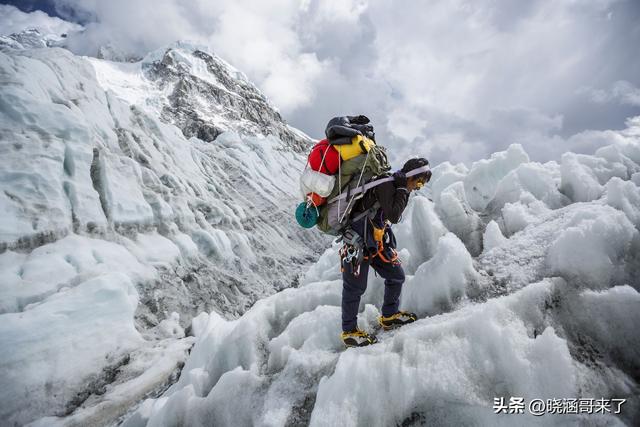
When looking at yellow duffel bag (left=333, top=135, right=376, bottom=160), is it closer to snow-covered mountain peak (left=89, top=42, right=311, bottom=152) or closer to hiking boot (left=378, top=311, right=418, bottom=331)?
hiking boot (left=378, top=311, right=418, bottom=331)

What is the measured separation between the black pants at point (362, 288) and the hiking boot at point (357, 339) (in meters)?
0.07

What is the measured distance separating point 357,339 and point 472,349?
1.08 m

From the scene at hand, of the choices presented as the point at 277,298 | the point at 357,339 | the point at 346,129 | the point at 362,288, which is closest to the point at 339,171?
the point at 346,129

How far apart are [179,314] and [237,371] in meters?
13.3

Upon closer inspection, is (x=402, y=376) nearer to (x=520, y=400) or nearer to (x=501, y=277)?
(x=520, y=400)

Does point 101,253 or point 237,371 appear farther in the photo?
point 101,253

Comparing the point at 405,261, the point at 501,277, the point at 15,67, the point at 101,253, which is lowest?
the point at 501,277

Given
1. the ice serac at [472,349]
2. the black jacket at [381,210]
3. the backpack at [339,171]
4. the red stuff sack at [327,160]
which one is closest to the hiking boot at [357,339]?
the ice serac at [472,349]

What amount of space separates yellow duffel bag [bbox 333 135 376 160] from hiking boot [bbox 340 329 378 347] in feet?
5.67

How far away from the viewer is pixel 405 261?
16.2 feet

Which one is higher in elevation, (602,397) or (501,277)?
(501,277)

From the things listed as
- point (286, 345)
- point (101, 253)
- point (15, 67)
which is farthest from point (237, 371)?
point (15, 67)

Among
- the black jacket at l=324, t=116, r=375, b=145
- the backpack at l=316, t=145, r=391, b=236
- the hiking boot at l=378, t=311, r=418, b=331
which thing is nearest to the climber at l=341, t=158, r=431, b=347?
the hiking boot at l=378, t=311, r=418, b=331

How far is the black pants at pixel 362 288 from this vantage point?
3.24 meters
